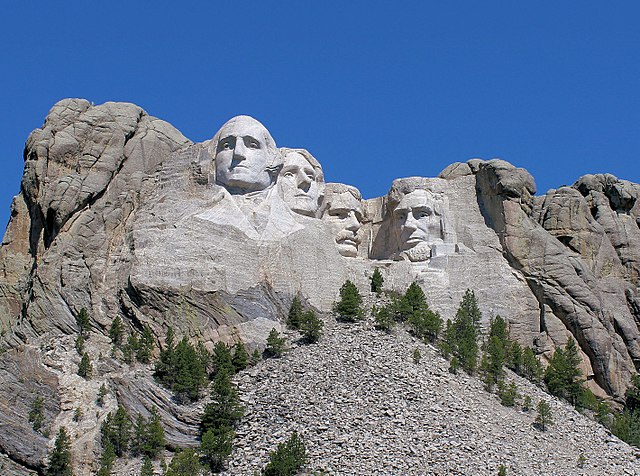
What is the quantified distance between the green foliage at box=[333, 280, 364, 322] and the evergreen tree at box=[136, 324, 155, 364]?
550 cm

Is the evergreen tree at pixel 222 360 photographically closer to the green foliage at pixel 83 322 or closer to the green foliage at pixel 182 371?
the green foliage at pixel 182 371

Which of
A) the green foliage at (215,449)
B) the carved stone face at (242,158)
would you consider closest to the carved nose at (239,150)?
the carved stone face at (242,158)

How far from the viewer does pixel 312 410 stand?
52406 millimetres

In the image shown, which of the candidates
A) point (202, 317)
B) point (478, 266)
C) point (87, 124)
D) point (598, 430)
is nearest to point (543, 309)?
point (478, 266)

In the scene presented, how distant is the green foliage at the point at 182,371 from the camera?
53.8 metres

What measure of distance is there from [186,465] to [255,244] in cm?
974

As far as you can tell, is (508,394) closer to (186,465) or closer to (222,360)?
(222,360)

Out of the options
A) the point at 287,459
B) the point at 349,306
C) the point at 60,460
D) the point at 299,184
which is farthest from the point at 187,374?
the point at 299,184

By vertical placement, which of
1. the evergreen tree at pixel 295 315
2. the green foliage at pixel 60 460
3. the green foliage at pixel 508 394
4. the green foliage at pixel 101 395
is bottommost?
the green foliage at pixel 60 460

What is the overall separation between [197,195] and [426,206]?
24.1ft

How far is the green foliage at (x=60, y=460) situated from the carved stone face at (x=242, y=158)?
11.1 m

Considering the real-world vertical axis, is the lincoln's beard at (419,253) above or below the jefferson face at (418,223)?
below

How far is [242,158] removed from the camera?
196 ft

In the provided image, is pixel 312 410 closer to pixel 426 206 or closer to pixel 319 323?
pixel 319 323
